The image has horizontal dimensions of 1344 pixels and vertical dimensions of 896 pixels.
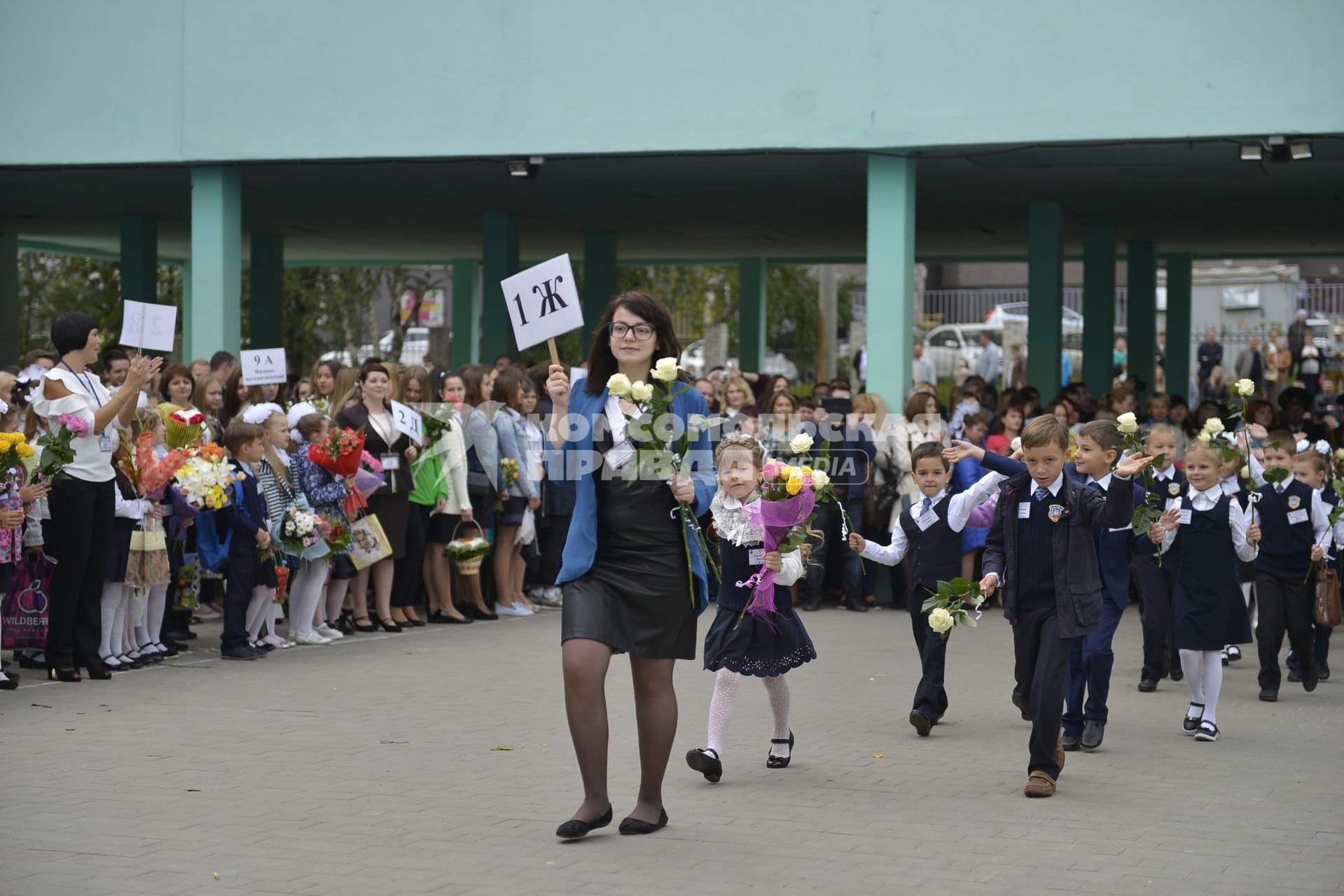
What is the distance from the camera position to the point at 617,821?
674 cm

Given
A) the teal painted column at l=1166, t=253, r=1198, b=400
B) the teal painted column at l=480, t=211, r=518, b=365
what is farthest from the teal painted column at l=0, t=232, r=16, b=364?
the teal painted column at l=1166, t=253, r=1198, b=400

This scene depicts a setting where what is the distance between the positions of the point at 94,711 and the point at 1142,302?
21119 mm

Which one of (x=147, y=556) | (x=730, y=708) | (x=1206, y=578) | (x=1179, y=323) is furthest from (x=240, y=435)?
(x=1179, y=323)

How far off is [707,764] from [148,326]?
23.0 feet

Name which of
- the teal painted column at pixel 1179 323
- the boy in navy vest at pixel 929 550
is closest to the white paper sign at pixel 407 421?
the boy in navy vest at pixel 929 550

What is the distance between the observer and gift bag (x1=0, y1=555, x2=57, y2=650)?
396 inches

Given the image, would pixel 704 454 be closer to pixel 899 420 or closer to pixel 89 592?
pixel 89 592

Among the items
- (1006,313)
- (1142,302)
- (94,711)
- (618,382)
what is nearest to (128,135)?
(94,711)

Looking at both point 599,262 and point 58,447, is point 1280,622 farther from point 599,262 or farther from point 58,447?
point 599,262

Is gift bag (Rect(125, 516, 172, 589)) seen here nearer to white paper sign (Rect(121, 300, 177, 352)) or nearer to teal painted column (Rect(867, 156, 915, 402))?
white paper sign (Rect(121, 300, 177, 352))

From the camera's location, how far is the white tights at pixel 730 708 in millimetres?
7793

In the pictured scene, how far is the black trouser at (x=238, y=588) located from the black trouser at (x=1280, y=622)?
677cm

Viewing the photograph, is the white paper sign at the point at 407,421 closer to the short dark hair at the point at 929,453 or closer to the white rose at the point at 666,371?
the short dark hair at the point at 929,453

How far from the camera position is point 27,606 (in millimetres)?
10141
